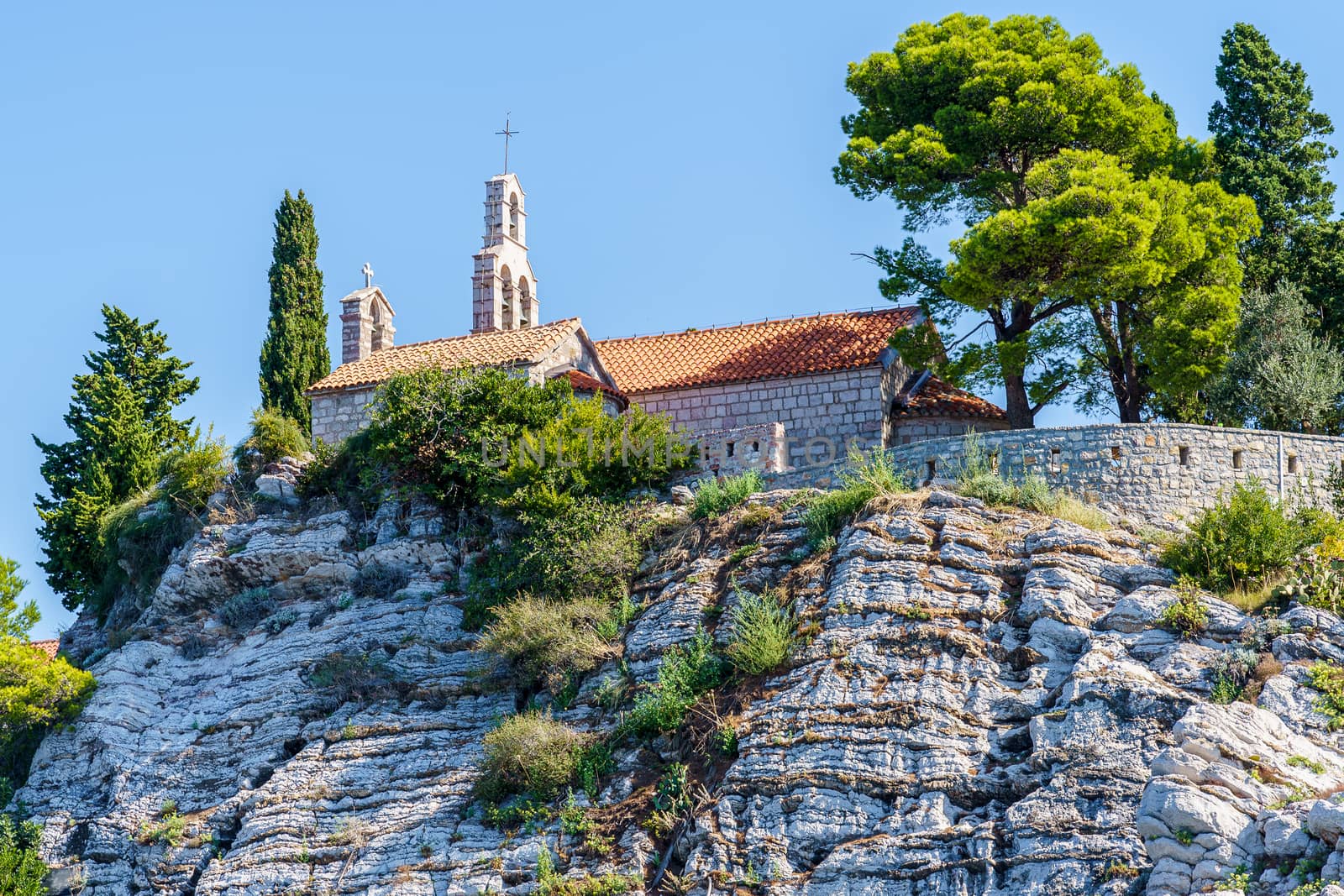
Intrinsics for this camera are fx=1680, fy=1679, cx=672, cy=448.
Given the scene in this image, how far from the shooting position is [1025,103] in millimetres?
32094

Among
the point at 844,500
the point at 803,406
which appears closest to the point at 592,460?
the point at 844,500

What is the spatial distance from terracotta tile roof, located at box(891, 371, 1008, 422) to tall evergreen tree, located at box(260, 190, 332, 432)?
518 inches

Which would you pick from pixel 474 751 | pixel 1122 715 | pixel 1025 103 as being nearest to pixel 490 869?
pixel 474 751

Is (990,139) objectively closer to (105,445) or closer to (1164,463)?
(1164,463)

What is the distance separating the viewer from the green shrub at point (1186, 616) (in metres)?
22.4

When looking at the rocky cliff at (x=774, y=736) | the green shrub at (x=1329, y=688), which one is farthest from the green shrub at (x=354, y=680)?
the green shrub at (x=1329, y=688)

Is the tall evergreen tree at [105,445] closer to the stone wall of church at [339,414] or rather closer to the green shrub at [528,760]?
the stone wall of church at [339,414]

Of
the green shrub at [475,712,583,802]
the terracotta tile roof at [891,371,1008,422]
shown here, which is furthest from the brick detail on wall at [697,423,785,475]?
the green shrub at [475,712,583,802]

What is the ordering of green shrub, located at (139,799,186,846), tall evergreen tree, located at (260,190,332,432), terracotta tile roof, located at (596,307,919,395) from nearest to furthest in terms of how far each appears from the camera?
green shrub, located at (139,799,186,846) → terracotta tile roof, located at (596,307,919,395) → tall evergreen tree, located at (260,190,332,432)

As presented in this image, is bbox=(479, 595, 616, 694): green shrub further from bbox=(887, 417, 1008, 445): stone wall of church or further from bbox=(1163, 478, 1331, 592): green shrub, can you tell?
bbox=(887, 417, 1008, 445): stone wall of church

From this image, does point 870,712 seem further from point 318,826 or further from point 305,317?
point 305,317

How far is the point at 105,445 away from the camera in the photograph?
3634cm

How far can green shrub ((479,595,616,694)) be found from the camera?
1017 inches

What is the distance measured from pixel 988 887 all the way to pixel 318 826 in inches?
410
